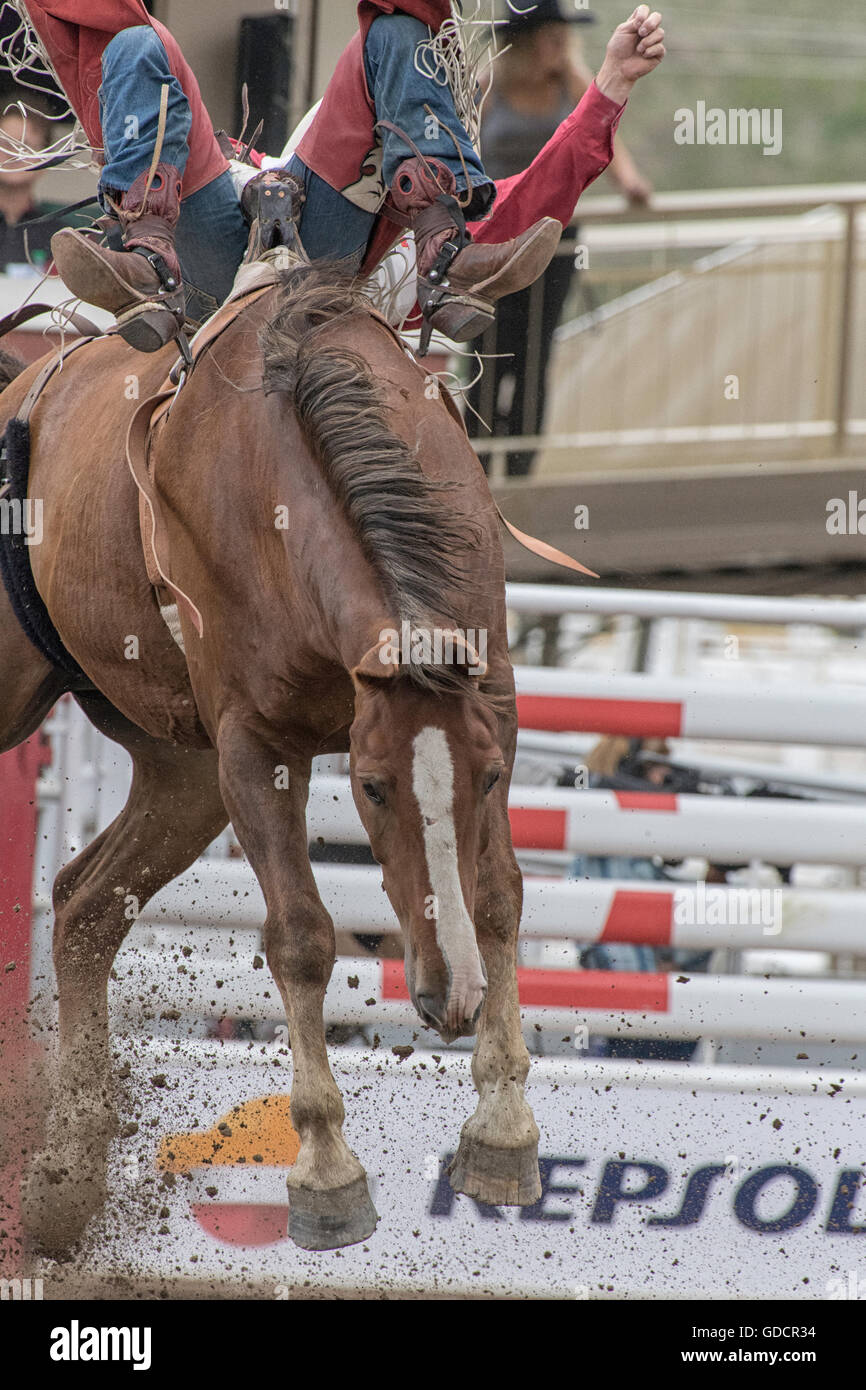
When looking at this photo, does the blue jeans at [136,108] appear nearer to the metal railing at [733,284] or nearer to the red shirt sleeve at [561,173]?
the red shirt sleeve at [561,173]

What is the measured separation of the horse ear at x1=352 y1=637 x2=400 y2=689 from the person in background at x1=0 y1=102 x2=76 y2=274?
9.15 feet

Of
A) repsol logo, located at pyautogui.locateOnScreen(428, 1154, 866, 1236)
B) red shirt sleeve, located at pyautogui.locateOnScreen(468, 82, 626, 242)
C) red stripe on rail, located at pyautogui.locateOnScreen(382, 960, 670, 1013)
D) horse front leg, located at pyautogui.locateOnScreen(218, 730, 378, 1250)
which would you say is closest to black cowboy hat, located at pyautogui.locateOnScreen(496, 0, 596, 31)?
red shirt sleeve, located at pyautogui.locateOnScreen(468, 82, 626, 242)

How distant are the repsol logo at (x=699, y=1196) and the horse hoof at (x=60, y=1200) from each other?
33.3 inches

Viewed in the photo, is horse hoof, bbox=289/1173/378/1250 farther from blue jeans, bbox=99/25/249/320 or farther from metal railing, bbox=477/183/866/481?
metal railing, bbox=477/183/866/481

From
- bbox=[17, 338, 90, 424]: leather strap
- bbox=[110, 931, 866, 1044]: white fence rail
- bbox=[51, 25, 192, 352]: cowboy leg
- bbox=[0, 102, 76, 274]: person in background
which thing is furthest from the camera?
bbox=[0, 102, 76, 274]: person in background

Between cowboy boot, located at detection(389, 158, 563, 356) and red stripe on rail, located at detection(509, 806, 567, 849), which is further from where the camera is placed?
red stripe on rail, located at detection(509, 806, 567, 849)

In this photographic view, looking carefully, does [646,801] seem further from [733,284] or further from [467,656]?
[733,284]

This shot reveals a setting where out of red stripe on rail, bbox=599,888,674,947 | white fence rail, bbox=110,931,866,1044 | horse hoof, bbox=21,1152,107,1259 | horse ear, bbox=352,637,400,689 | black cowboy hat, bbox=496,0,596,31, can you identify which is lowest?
horse hoof, bbox=21,1152,107,1259

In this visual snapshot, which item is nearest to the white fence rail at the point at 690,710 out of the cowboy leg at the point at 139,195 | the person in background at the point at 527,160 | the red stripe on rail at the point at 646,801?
the red stripe on rail at the point at 646,801

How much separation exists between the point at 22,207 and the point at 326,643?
2.90 meters

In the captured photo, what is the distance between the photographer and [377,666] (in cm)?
252

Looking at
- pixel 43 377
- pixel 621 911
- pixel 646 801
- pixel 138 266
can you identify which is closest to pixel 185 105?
pixel 138 266

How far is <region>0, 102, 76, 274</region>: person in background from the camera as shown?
4.98 metres

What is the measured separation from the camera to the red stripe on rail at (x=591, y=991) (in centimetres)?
403
